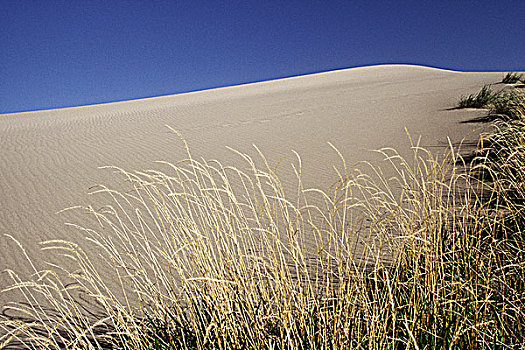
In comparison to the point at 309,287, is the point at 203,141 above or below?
above

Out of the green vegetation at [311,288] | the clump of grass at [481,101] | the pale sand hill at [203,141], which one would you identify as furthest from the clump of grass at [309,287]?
the clump of grass at [481,101]

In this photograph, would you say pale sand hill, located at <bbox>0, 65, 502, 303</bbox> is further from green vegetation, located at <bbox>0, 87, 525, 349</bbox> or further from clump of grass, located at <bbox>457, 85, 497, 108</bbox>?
green vegetation, located at <bbox>0, 87, 525, 349</bbox>

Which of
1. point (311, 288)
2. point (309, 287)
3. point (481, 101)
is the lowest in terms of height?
point (309, 287)

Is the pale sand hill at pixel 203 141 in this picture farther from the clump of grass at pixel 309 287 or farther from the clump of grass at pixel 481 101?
the clump of grass at pixel 309 287

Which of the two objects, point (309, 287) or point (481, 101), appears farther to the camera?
point (481, 101)

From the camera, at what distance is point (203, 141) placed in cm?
1087

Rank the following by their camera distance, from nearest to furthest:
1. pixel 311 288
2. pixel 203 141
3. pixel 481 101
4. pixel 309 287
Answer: pixel 311 288 < pixel 309 287 < pixel 203 141 < pixel 481 101

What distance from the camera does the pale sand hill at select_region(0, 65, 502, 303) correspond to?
5.96 m

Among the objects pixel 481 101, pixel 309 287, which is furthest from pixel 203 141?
pixel 309 287

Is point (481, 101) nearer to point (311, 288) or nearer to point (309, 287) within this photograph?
point (309, 287)

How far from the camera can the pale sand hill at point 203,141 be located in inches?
235

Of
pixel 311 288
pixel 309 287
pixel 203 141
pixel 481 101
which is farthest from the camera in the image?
pixel 481 101

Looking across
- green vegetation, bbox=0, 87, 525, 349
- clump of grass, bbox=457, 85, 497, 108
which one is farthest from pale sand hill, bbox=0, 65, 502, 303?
green vegetation, bbox=0, 87, 525, 349

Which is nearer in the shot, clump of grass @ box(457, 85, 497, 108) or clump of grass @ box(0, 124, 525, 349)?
clump of grass @ box(0, 124, 525, 349)
